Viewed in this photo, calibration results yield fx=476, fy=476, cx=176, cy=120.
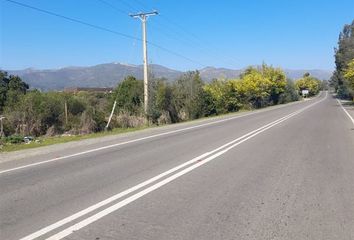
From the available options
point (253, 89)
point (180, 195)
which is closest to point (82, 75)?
point (253, 89)

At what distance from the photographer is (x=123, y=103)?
40.4m

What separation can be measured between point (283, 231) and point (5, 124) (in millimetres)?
19804

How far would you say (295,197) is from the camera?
24.4 ft

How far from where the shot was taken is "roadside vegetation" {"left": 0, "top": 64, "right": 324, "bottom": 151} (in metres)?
24.0

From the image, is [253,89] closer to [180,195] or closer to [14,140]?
[14,140]

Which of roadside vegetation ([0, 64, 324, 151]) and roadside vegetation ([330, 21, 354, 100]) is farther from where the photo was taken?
roadside vegetation ([330, 21, 354, 100])

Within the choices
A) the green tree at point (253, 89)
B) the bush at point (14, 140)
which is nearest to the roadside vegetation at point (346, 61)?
the green tree at point (253, 89)

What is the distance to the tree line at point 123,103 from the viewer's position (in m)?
24.9

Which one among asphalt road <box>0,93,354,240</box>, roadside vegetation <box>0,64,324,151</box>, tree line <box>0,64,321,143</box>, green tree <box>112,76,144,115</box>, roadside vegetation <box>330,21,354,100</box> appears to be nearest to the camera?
asphalt road <box>0,93,354,240</box>

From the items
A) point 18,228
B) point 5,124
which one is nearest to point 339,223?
point 18,228

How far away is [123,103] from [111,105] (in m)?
2.66

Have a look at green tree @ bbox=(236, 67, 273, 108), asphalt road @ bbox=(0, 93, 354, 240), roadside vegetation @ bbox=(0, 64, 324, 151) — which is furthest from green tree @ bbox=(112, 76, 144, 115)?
asphalt road @ bbox=(0, 93, 354, 240)

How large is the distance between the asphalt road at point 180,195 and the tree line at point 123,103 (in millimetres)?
12082

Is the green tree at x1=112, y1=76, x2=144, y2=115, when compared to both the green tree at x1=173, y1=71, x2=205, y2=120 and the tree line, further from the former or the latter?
the green tree at x1=173, y1=71, x2=205, y2=120
